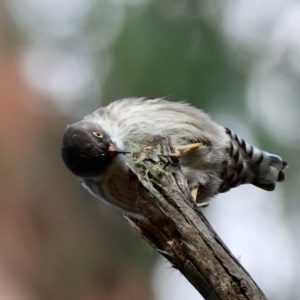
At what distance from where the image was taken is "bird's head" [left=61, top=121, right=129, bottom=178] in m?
1.50

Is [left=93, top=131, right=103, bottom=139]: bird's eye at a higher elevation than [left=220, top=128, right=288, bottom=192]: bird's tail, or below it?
below

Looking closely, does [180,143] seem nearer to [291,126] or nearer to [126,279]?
[291,126]

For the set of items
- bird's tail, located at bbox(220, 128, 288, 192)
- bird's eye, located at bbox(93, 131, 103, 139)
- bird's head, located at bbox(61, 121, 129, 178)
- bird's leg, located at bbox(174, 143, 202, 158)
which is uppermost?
bird's tail, located at bbox(220, 128, 288, 192)

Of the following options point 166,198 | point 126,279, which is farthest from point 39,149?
point 166,198

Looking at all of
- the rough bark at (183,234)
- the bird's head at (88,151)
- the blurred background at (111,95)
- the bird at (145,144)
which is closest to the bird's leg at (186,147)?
the bird at (145,144)

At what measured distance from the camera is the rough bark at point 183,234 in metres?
0.94

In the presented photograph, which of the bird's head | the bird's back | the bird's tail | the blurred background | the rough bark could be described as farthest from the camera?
the blurred background

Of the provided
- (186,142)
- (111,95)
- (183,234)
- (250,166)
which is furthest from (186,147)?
(111,95)

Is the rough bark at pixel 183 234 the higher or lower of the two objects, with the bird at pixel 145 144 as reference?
lower

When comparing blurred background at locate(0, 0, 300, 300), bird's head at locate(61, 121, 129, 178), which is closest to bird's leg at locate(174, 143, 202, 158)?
bird's head at locate(61, 121, 129, 178)

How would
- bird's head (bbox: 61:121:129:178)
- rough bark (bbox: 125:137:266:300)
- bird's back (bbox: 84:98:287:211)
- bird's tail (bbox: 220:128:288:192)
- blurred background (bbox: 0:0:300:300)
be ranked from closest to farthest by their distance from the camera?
rough bark (bbox: 125:137:266:300) < bird's head (bbox: 61:121:129:178) < bird's back (bbox: 84:98:287:211) < bird's tail (bbox: 220:128:288:192) < blurred background (bbox: 0:0:300:300)

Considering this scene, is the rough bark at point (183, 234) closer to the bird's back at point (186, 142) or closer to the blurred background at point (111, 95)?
the bird's back at point (186, 142)

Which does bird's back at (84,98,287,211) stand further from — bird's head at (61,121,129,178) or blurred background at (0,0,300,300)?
blurred background at (0,0,300,300)

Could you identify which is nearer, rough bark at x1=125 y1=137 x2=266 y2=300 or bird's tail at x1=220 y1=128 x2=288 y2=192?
rough bark at x1=125 y1=137 x2=266 y2=300
